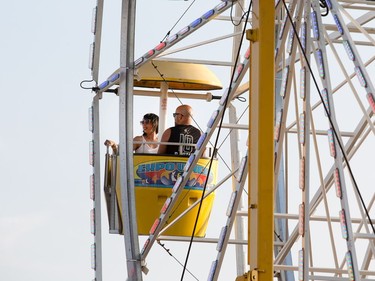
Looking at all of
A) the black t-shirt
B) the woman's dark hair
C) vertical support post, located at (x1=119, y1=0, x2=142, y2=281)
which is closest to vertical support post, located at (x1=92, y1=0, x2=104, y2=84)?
vertical support post, located at (x1=119, y1=0, x2=142, y2=281)

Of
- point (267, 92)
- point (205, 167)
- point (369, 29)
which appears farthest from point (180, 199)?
point (267, 92)

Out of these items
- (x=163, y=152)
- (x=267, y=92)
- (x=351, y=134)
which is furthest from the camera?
(x=163, y=152)

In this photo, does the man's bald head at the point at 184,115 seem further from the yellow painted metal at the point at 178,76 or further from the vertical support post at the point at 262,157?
the vertical support post at the point at 262,157

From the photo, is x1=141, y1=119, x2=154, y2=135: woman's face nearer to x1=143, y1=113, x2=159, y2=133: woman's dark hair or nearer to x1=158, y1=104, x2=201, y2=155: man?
x1=143, y1=113, x2=159, y2=133: woman's dark hair

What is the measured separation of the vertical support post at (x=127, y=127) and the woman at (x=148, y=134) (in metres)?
0.99

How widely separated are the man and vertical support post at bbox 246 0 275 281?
6535 millimetres

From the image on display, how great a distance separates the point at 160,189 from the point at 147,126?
92 centimetres

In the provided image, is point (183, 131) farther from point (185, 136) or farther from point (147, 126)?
point (147, 126)

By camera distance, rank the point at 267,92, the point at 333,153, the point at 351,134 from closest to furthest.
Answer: the point at 267,92, the point at 333,153, the point at 351,134

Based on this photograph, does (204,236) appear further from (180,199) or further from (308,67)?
(308,67)

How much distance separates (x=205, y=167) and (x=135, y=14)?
2.60 metres

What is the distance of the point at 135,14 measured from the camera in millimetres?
23266

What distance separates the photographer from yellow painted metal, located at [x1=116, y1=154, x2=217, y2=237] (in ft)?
79.6

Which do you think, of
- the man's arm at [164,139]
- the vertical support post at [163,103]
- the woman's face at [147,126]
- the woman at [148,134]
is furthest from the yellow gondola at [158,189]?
the vertical support post at [163,103]
